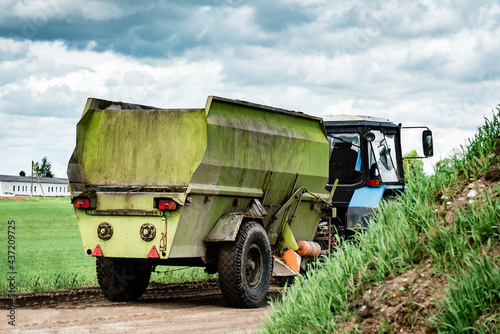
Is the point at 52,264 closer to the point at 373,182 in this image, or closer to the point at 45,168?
the point at 373,182

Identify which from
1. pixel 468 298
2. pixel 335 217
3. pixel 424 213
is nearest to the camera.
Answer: pixel 468 298

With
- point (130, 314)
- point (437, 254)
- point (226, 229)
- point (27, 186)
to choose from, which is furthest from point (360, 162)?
point (27, 186)

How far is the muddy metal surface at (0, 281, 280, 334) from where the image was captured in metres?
7.55

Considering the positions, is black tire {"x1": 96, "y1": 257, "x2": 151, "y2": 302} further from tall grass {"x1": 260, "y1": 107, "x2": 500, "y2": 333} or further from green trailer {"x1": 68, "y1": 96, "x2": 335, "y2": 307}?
tall grass {"x1": 260, "y1": 107, "x2": 500, "y2": 333}

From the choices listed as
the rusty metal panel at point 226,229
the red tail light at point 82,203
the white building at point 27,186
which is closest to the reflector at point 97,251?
the red tail light at point 82,203

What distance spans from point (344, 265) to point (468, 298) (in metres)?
1.32

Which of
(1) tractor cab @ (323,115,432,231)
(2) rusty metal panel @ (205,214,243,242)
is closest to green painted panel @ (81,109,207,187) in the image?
(2) rusty metal panel @ (205,214,243,242)

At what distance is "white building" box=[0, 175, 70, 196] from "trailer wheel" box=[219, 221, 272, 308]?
93998mm

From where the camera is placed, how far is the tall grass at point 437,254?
434 cm

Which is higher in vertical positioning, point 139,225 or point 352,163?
point 352,163

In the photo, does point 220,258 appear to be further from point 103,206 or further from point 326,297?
point 326,297

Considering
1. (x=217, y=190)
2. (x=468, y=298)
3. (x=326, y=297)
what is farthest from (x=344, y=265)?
(x=217, y=190)

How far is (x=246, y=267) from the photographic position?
9570mm

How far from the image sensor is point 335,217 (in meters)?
12.9
